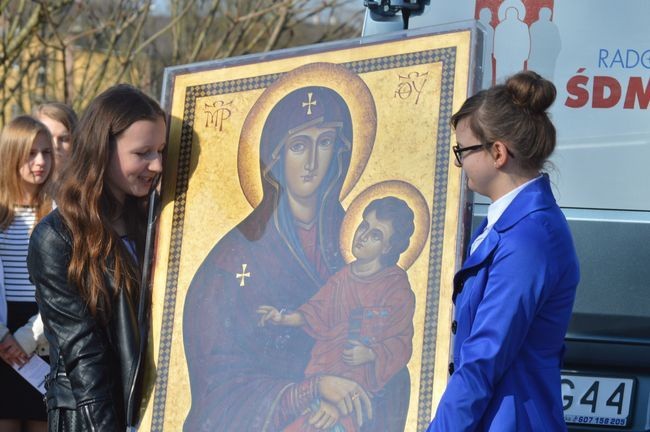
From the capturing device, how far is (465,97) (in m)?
2.75

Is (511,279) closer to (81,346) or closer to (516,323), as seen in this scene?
(516,323)

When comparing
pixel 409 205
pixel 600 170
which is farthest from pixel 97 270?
pixel 600 170

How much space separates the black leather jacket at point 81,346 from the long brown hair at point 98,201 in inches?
1.2

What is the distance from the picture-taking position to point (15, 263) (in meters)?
4.67

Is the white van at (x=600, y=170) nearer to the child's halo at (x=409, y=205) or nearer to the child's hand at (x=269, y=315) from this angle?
the child's halo at (x=409, y=205)

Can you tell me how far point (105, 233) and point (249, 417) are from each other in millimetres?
680

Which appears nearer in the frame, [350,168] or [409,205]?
[409,205]

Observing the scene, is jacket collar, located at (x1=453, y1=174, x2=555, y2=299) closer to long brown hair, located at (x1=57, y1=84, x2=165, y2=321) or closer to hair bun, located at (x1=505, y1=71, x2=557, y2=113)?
hair bun, located at (x1=505, y1=71, x2=557, y2=113)

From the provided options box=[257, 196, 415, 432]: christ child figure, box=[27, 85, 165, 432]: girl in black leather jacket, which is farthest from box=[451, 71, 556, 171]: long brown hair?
box=[27, 85, 165, 432]: girl in black leather jacket

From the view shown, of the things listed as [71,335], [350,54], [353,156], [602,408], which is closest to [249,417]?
[71,335]

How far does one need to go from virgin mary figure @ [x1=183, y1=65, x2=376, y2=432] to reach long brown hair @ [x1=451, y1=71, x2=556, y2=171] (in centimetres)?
48

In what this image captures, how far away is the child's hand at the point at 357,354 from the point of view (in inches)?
111

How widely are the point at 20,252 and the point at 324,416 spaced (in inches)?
89.6

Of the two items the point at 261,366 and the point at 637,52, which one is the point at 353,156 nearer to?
the point at 261,366
